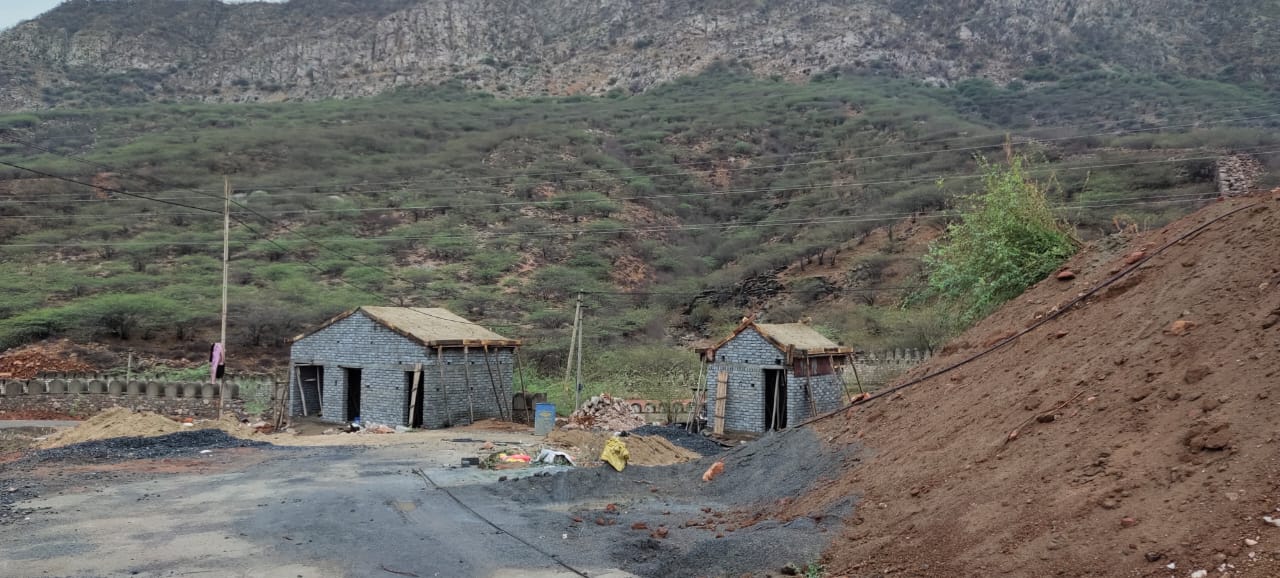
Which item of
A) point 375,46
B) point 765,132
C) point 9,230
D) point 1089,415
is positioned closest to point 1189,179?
point 765,132

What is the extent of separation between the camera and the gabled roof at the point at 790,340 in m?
22.2

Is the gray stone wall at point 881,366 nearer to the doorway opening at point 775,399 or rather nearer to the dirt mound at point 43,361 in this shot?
the doorway opening at point 775,399

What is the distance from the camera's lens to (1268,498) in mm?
5453

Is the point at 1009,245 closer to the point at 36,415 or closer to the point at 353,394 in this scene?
the point at 353,394

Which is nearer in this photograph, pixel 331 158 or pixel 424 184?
pixel 424 184

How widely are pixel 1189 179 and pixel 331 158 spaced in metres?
56.1

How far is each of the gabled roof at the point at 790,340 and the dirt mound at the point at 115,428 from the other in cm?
1333

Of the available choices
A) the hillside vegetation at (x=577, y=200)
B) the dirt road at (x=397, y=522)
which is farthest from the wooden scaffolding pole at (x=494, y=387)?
the dirt road at (x=397, y=522)

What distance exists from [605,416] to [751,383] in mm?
4868

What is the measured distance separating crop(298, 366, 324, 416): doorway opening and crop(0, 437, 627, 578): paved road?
39.0ft

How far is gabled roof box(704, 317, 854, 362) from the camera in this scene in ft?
72.8

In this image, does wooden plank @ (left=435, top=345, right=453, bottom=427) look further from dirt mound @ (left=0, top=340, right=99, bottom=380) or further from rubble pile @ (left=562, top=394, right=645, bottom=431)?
dirt mound @ (left=0, top=340, right=99, bottom=380)

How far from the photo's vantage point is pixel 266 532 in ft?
35.1

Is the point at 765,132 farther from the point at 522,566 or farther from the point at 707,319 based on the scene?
the point at 522,566
